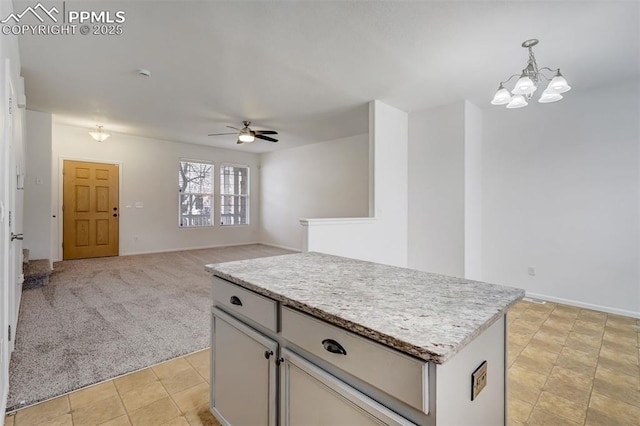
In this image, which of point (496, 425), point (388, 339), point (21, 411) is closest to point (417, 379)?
point (388, 339)

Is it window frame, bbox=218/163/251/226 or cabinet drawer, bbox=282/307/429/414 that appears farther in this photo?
window frame, bbox=218/163/251/226

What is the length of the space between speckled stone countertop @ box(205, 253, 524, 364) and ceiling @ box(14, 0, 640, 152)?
6.54ft

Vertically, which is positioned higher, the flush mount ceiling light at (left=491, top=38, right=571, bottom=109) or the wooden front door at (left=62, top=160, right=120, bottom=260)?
the flush mount ceiling light at (left=491, top=38, right=571, bottom=109)

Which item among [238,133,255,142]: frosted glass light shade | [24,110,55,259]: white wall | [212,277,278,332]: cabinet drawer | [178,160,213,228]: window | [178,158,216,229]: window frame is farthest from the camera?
[178,160,213,228]: window

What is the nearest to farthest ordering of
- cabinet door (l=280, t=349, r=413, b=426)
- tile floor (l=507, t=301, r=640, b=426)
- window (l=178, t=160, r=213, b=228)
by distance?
cabinet door (l=280, t=349, r=413, b=426), tile floor (l=507, t=301, r=640, b=426), window (l=178, t=160, r=213, b=228)

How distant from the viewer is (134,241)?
655 cm

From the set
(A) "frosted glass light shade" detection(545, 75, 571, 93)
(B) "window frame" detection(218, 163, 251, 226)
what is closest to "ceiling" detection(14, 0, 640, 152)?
(A) "frosted glass light shade" detection(545, 75, 571, 93)

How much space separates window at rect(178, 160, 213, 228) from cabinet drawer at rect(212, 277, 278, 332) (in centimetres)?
641

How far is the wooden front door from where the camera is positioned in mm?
5816

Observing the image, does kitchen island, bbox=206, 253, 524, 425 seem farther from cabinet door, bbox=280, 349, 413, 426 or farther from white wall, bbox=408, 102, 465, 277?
white wall, bbox=408, 102, 465, 277

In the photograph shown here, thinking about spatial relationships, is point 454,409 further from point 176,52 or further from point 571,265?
point 571,265

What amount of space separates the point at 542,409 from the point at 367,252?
243 centimetres

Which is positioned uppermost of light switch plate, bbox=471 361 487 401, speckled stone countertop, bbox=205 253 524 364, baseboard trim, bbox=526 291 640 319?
speckled stone countertop, bbox=205 253 524 364

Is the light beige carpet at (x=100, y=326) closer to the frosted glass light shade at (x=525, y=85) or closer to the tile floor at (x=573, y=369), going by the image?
the tile floor at (x=573, y=369)
